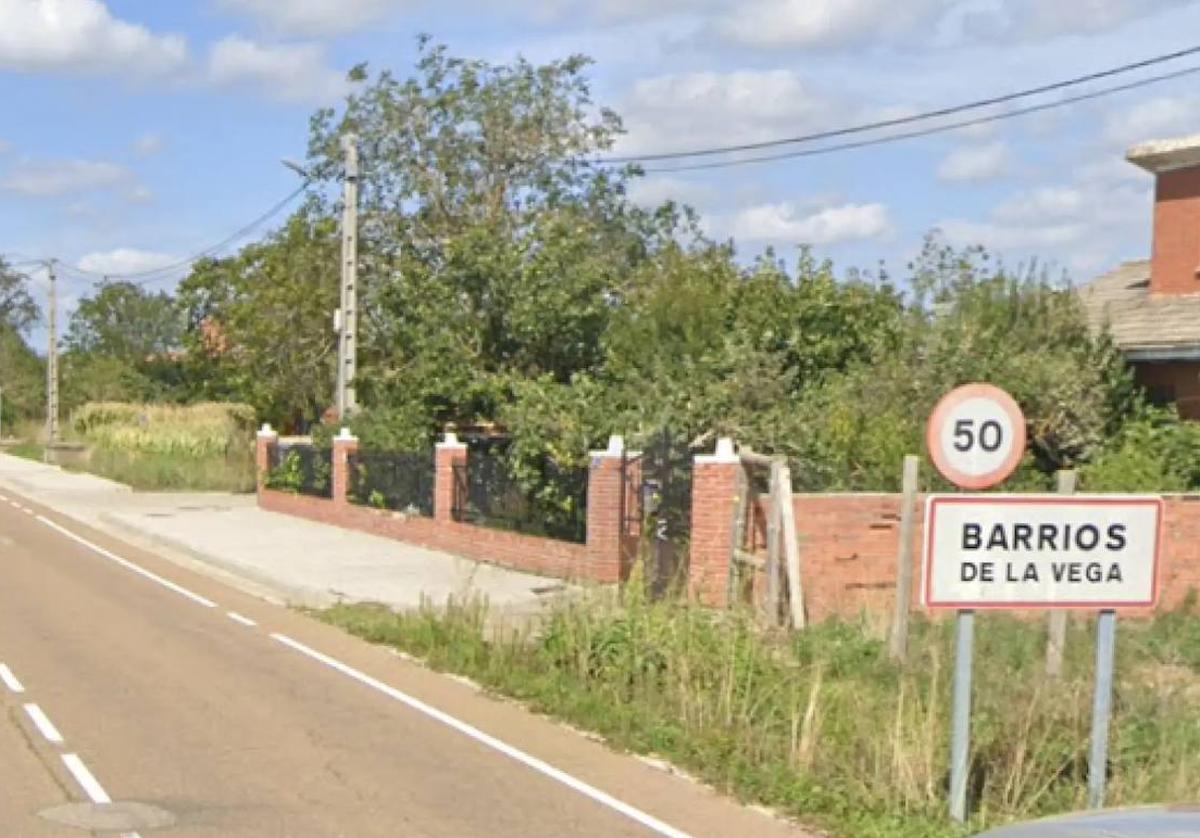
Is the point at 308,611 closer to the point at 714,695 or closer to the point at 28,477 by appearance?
the point at 714,695

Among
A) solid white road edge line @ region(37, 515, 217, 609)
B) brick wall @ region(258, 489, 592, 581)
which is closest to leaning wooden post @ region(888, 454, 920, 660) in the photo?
brick wall @ region(258, 489, 592, 581)

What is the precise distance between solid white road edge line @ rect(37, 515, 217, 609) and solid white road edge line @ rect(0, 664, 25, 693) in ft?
17.5

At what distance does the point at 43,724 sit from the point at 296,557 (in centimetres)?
1354

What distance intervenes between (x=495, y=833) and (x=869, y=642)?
599 cm

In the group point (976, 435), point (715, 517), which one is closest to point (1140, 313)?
point (715, 517)

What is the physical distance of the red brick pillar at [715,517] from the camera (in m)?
17.1

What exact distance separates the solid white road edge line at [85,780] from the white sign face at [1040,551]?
4.60 metres

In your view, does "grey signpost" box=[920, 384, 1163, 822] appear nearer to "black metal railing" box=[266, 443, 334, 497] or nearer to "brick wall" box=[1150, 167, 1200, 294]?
Answer: "brick wall" box=[1150, 167, 1200, 294]

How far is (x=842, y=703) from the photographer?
10.2 meters

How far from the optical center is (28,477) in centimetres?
5091

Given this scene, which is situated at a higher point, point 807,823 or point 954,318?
point 954,318

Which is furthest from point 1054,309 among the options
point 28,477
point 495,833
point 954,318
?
point 28,477

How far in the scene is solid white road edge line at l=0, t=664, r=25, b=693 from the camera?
40.0ft

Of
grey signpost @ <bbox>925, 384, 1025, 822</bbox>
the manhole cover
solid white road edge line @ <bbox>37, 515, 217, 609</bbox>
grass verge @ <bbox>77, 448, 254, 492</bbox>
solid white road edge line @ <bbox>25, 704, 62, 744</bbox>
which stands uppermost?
grey signpost @ <bbox>925, 384, 1025, 822</bbox>
